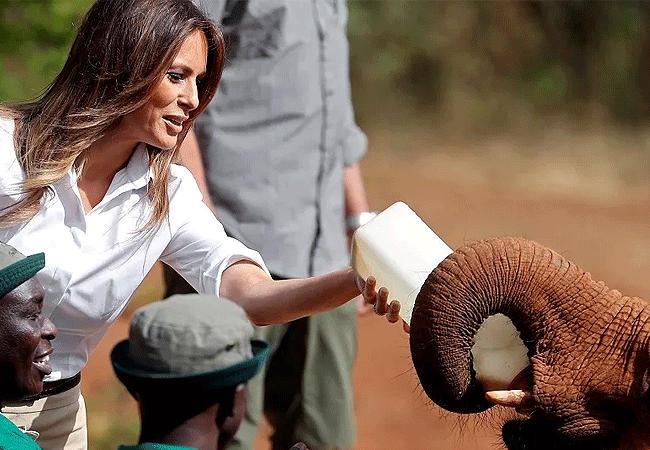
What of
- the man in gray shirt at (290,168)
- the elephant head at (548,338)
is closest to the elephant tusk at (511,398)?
the elephant head at (548,338)

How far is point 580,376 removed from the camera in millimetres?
2070

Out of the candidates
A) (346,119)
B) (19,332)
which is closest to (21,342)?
(19,332)

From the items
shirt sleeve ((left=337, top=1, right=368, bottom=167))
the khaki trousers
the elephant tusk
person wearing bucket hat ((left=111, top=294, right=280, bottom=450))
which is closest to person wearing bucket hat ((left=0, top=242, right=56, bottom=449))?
person wearing bucket hat ((left=111, top=294, right=280, bottom=450))

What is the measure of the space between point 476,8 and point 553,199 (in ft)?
12.5

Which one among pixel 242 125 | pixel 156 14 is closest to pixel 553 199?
pixel 242 125

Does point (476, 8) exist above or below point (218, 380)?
below

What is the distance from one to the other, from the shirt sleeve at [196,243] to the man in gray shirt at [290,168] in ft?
2.45

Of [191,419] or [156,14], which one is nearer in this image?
[191,419]

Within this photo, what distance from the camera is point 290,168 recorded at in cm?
375

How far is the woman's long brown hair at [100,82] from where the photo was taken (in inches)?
Result: 98.0

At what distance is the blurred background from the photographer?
882cm

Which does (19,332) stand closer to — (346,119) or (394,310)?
(394,310)

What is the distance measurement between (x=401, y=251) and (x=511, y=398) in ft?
1.55

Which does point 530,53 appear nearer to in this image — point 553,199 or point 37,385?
point 553,199
